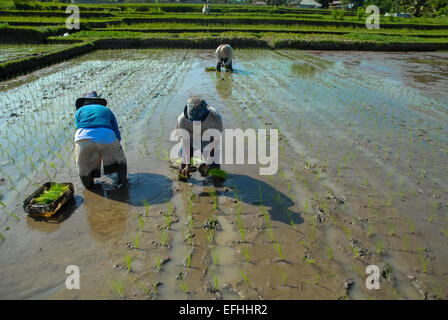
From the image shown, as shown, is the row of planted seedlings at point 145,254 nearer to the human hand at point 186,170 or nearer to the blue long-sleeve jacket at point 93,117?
the human hand at point 186,170

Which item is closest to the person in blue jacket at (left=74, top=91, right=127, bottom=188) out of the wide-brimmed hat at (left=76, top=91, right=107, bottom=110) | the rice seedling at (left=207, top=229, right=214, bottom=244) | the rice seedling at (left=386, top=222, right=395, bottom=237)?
the wide-brimmed hat at (left=76, top=91, right=107, bottom=110)

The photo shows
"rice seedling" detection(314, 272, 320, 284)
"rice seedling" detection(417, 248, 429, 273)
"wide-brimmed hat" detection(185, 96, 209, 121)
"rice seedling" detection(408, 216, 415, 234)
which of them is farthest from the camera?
"wide-brimmed hat" detection(185, 96, 209, 121)

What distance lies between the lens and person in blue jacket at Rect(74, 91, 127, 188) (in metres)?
3.39

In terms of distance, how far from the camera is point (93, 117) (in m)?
3.48

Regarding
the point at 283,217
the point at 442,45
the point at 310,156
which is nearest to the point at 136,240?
the point at 283,217

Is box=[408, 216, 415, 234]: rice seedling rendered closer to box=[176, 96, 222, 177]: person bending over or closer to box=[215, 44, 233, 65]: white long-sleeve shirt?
box=[176, 96, 222, 177]: person bending over

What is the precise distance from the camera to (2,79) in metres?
8.72

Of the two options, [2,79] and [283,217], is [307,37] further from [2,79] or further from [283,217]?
[283,217]

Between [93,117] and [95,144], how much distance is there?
1.06 ft

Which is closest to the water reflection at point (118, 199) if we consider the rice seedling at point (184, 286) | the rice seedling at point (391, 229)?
the rice seedling at point (184, 286)

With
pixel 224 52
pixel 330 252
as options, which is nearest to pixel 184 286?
pixel 330 252

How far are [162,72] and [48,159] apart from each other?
6496 mm

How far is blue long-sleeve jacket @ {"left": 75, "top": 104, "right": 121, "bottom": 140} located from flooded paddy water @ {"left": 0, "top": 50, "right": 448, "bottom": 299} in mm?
740

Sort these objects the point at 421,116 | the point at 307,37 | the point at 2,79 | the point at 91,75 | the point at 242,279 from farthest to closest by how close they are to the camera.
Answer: the point at 307,37 → the point at 91,75 → the point at 2,79 → the point at 421,116 → the point at 242,279
